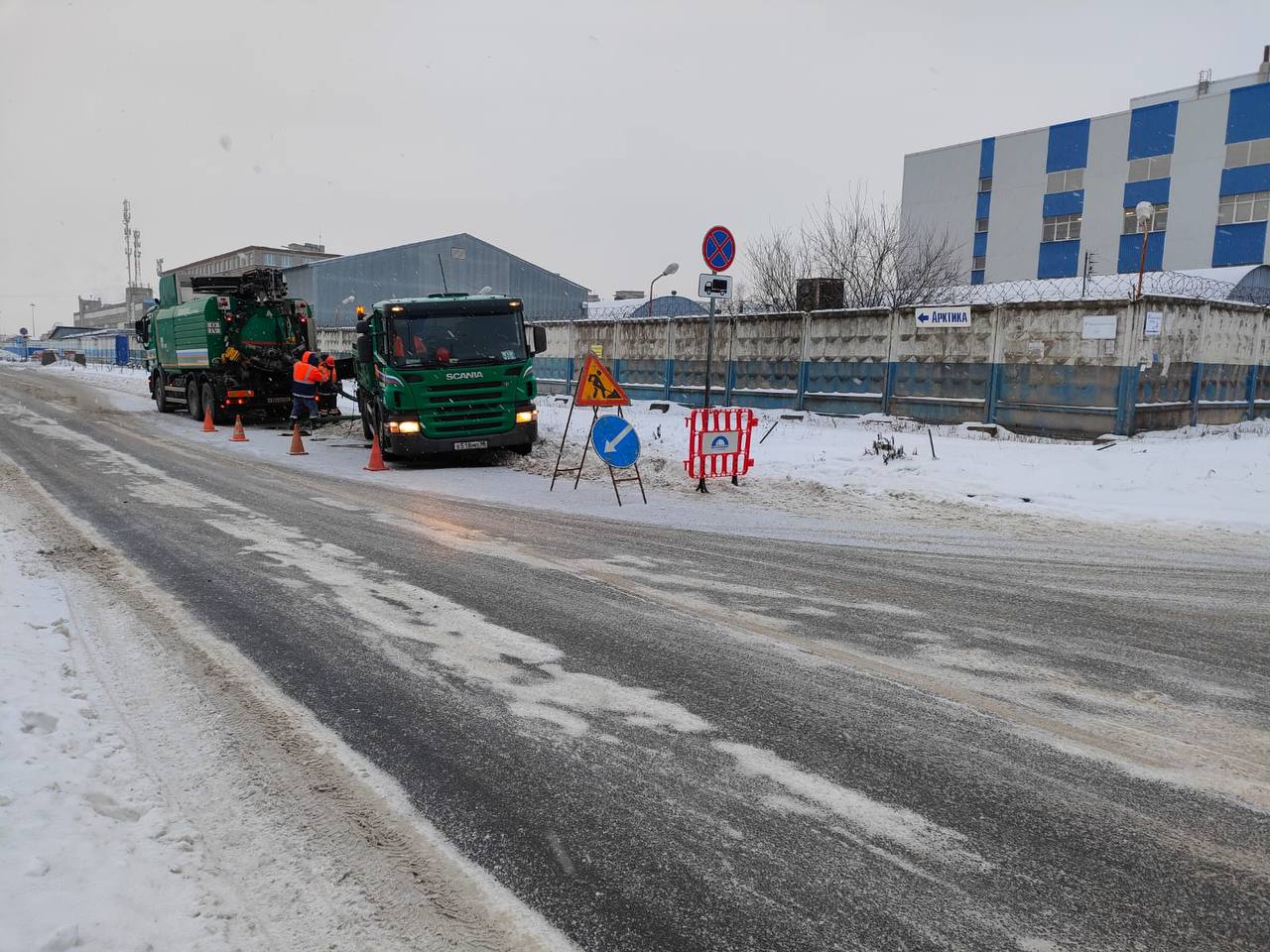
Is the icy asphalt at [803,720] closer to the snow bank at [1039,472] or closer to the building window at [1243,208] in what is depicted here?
the snow bank at [1039,472]

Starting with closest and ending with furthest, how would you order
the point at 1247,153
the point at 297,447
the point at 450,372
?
the point at 450,372 → the point at 297,447 → the point at 1247,153

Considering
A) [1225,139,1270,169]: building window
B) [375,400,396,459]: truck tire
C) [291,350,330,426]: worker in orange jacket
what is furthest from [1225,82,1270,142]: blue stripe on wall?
[375,400,396,459]: truck tire

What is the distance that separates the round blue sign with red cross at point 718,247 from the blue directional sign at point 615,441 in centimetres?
307

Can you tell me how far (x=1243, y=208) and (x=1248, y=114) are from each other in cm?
486

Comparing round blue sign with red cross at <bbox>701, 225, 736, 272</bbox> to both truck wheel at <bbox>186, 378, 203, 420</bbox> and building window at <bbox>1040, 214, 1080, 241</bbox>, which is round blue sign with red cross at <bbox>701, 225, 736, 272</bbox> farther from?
building window at <bbox>1040, 214, 1080, 241</bbox>

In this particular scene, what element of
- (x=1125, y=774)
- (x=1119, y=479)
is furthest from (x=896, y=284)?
(x=1125, y=774)

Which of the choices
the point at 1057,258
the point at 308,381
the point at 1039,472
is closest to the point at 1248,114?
the point at 1057,258

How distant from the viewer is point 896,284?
30.2 meters

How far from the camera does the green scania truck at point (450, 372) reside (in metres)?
13.1

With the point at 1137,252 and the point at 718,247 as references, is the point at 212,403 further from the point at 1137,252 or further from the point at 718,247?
the point at 1137,252

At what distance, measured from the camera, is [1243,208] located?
43.9m

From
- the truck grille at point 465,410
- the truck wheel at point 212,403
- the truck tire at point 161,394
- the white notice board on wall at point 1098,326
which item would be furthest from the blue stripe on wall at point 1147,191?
the truck tire at point 161,394

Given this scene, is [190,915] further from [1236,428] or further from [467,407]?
[1236,428]

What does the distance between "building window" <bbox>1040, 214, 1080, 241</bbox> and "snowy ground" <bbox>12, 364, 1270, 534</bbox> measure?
131 ft
